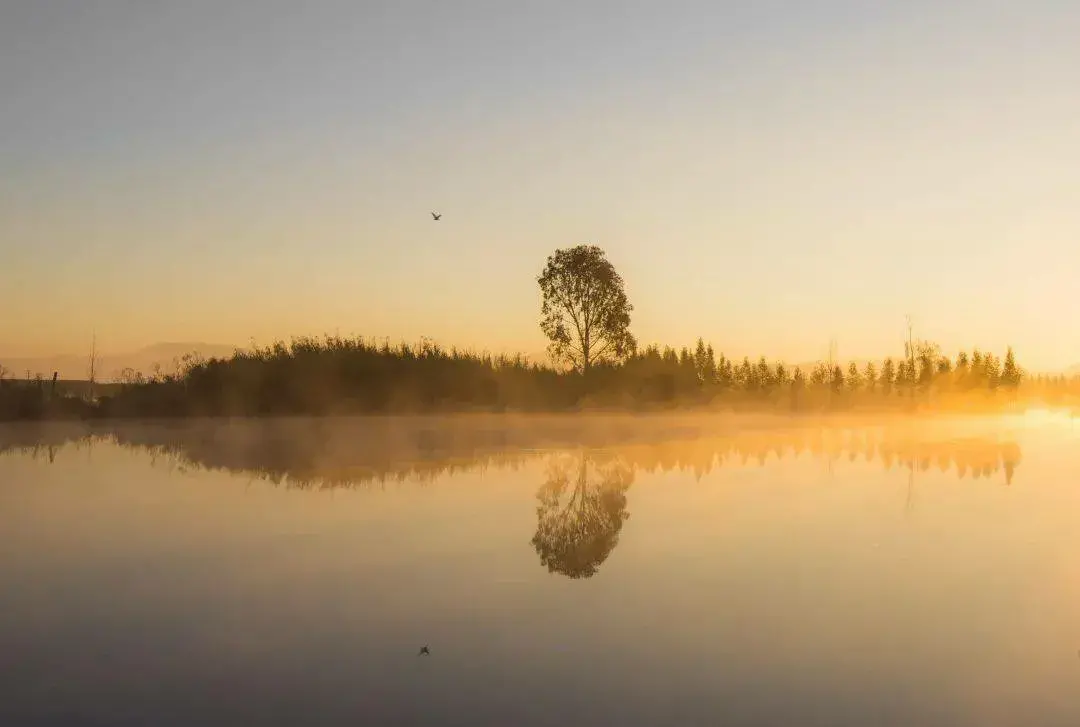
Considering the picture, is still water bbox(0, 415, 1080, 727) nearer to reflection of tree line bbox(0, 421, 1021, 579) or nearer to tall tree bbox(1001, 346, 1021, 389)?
reflection of tree line bbox(0, 421, 1021, 579)

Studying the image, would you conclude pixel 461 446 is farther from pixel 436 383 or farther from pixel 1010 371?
pixel 1010 371

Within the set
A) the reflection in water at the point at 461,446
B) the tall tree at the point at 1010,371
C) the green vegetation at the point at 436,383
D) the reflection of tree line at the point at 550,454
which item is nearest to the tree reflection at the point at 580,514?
the reflection of tree line at the point at 550,454

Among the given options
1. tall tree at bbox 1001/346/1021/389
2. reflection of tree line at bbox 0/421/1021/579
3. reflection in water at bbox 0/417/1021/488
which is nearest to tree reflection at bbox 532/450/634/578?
reflection of tree line at bbox 0/421/1021/579

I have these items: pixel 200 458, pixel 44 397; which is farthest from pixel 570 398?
pixel 200 458

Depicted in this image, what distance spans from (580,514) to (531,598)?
5267 mm

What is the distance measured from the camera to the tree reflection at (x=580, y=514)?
413 inches

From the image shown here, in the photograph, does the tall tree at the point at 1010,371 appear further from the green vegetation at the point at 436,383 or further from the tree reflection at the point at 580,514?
the tree reflection at the point at 580,514

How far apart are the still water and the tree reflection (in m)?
0.07

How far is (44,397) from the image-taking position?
114 ft

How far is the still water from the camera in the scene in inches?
229

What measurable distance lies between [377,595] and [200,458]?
47.7 feet

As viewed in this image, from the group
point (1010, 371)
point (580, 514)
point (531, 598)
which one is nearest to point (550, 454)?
point (580, 514)

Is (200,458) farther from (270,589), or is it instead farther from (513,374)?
(513,374)

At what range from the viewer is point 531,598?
8.45 meters
